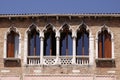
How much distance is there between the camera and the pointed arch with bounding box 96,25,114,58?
3039 centimetres

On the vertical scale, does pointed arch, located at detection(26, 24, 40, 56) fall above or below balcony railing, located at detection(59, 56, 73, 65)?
above

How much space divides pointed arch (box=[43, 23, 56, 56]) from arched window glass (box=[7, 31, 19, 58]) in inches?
71.8

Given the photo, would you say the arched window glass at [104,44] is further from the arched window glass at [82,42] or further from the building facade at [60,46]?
the arched window glass at [82,42]

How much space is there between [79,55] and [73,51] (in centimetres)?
46

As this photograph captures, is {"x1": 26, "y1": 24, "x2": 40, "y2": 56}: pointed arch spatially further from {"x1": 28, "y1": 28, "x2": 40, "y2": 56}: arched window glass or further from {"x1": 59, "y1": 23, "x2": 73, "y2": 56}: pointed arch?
{"x1": 59, "y1": 23, "x2": 73, "y2": 56}: pointed arch

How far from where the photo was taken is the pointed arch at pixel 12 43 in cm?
3092

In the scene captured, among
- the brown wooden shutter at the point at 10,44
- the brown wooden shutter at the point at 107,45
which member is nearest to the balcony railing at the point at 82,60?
the brown wooden shutter at the point at 107,45

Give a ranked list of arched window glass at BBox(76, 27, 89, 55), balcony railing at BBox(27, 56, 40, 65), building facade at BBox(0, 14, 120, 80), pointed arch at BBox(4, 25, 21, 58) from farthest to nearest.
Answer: pointed arch at BBox(4, 25, 21, 58) → arched window glass at BBox(76, 27, 89, 55) → balcony railing at BBox(27, 56, 40, 65) → building facade at BBox(0, 14, 120, 80)

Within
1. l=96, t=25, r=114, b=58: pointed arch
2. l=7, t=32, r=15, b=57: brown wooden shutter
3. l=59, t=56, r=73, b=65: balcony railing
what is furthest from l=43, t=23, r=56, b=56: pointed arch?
l=96, t=25, r=114, b=58: pointed arch

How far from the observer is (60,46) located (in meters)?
30.9

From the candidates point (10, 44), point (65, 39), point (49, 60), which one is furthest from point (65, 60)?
point (10, 44)

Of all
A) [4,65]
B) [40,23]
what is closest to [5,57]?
[4,65]

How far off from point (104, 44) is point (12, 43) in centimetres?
577

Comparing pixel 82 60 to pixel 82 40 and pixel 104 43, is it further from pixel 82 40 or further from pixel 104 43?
pixel 104 43
